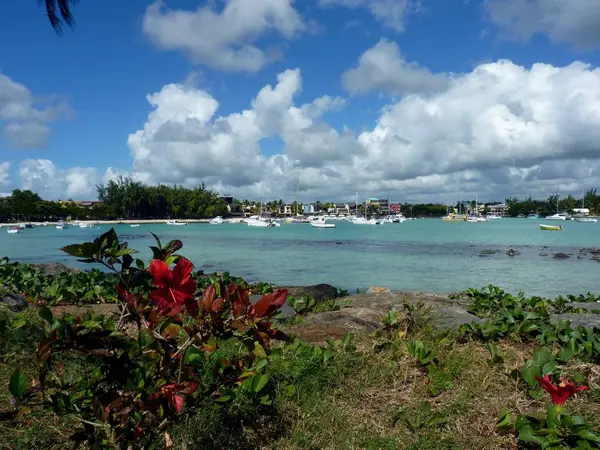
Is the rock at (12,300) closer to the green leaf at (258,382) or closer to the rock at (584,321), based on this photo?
the green leaf at (258,382)

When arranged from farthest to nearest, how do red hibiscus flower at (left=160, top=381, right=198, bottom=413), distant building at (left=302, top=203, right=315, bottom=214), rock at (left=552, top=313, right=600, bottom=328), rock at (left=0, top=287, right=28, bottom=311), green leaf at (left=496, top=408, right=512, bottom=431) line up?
distant building at (left=302, top=203, right=315, bottom=214) → rock at (left=0, top=287, right=28, bottom=311) → rock at (left=552, top=313, right=600, bottom=328) → green leaf at (left=496, top=408, right=512, bottom=431) → red hibiscus flower at (left=160, top=381, right=198, bottom=413)

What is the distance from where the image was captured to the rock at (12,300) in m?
6.26

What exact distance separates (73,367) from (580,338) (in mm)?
4128

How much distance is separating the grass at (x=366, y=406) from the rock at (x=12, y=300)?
2.42 metres

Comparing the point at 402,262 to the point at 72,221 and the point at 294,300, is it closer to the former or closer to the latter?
the point at 294,300

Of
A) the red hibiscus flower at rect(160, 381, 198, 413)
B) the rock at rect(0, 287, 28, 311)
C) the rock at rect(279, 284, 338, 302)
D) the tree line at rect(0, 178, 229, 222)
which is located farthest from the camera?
the tree line at rect(0, 178, 229, 222)

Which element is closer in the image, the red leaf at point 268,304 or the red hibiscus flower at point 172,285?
the red hibiscus flower at point 172,285

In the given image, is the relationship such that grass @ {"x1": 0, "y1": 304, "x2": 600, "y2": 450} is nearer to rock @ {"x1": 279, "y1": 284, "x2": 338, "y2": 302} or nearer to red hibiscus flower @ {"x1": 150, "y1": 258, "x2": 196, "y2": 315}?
red hibiscus flower @ {"x1": 150, "y1": 258, "x2": 196, "y2": 315}

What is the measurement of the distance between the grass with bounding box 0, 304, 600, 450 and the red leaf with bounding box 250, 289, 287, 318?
101 cm

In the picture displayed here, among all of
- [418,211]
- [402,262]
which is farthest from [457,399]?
[418,211]

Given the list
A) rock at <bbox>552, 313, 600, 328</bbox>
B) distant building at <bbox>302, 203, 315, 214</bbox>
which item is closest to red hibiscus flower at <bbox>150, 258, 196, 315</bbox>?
rock at <bbox>552, 313, 600, 328</bbox>

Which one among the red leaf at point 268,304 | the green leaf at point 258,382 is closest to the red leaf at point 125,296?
the red leaf at point 268,304

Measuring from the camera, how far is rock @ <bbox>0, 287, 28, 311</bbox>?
20.5 ft

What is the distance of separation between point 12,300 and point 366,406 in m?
5.52
